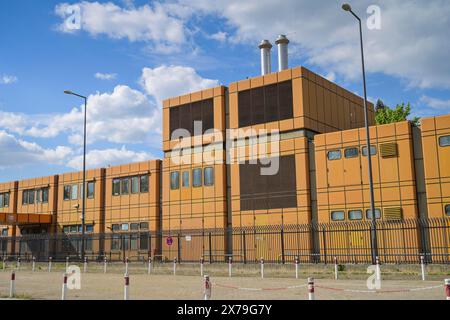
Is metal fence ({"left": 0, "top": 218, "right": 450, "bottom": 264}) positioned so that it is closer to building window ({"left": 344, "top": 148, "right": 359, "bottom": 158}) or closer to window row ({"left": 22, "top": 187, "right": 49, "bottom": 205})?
building window ({"left": 344, "top": 148, "right": 359, "bottom": 158})

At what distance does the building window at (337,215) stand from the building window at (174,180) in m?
14.9

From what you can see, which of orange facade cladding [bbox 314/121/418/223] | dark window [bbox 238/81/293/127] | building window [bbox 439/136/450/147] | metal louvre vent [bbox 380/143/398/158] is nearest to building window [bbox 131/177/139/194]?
dark window [bbox 238/81/293/127]

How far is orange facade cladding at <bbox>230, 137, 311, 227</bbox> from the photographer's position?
123ft

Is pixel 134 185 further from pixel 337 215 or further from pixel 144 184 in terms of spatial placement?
pixel 337 215

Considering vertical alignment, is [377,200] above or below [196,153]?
below

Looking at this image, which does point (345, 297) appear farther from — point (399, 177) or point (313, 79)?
point (313, 79)

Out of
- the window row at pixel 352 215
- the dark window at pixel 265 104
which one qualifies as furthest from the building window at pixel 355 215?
the dark window at pixel 265 104

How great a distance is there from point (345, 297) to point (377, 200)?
19305 millimetres

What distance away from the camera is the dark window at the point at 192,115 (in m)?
43.8

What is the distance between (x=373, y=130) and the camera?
114ft

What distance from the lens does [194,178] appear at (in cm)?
4403

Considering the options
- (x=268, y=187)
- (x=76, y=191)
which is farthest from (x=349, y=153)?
(x=76, y=191)
